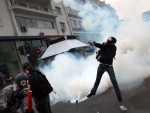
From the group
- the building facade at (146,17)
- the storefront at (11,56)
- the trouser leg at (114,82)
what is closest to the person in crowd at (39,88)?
the trouser leg at (114,82)

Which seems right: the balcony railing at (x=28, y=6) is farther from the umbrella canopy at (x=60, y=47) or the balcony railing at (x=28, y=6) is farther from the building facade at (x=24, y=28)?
the umbrella canopy at (x=60, y=47)

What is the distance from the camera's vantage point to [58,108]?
6.21 metres

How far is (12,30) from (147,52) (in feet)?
46.5

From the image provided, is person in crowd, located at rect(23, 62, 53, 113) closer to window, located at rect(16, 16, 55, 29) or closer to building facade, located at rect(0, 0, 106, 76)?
building facade, located at rect(0, 0, 106, 76)

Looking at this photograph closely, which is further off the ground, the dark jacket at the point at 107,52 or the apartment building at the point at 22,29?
the apartment building at the point at 22,29

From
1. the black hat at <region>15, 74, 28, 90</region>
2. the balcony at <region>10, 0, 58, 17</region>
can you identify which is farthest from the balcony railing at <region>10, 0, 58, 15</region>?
the black hat at <region>15, 74, 28, 90</region>

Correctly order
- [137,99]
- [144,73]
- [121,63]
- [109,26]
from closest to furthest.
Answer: [137,99], [144,73], [121,63], [109,26]

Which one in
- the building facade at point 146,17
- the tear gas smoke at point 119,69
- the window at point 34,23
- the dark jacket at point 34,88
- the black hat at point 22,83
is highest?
the window at point 34,23

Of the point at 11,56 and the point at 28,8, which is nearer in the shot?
the point at 11,56

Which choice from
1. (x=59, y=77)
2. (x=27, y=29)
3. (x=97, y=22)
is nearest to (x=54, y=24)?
(x=27, y=29)

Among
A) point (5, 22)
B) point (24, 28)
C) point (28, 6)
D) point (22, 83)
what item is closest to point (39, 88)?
point (22, 83)

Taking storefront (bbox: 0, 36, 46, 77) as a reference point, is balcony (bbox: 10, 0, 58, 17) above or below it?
above

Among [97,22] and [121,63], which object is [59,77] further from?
[97,22]

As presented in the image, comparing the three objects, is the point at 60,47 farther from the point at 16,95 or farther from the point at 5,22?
the point at 16,95
